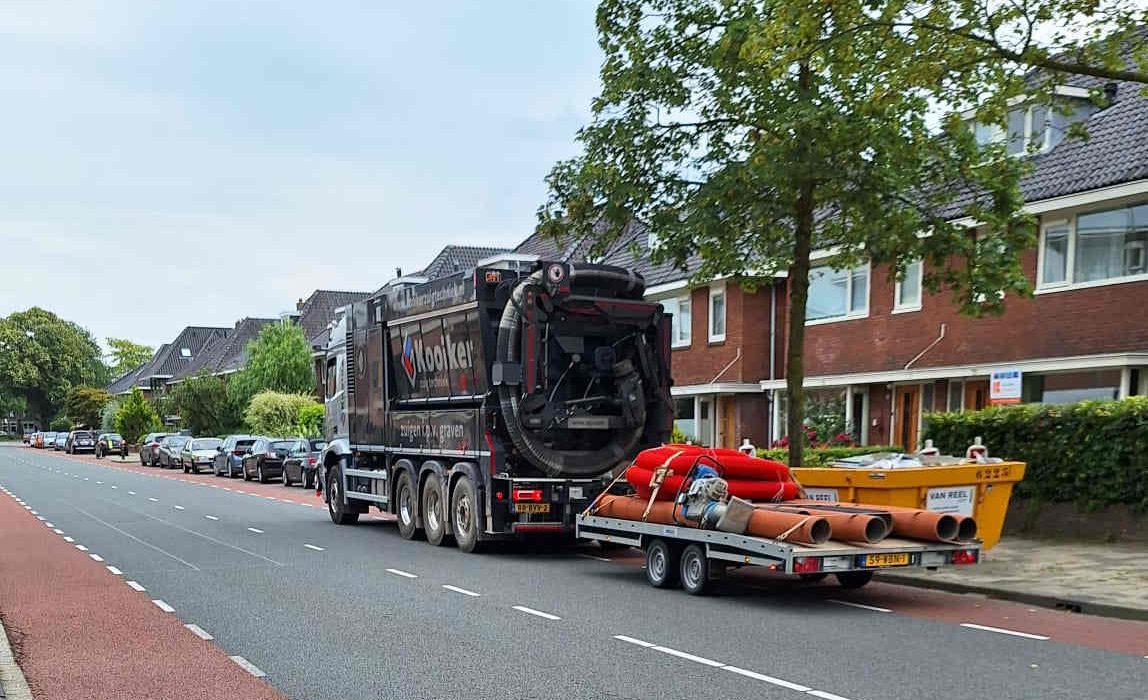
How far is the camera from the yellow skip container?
13.1 m

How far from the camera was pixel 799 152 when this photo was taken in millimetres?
14125

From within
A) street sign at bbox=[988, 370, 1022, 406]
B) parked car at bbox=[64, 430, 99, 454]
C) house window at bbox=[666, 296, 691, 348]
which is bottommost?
parked car at bbox=[64, 430, 99, 454]

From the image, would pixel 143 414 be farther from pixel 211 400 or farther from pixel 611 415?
pixel 611 415

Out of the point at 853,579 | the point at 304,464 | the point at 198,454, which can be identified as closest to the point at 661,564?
the point at 853,579

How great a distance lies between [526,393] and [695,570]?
3.95 metres

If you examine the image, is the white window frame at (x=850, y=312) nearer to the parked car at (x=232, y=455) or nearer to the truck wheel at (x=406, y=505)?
the truck wheel at (x=406, y=505)

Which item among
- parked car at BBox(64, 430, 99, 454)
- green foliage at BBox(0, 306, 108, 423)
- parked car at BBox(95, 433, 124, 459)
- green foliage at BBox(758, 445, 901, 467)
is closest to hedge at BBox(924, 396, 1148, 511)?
green foliage at BBox(758, 445, 901, 467)

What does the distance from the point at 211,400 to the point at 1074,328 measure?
51.7 m

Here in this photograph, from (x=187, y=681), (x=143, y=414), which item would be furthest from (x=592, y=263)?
(x=143, y=414)

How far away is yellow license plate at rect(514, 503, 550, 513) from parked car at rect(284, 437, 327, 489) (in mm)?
19710

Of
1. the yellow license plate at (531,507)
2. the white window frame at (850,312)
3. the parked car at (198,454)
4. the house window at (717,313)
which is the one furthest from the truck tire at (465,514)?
the parked car at (198,454)

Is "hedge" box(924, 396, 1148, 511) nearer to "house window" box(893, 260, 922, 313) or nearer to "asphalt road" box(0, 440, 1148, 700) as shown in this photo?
"asphalt road" box(0, 440, 1148, 700)

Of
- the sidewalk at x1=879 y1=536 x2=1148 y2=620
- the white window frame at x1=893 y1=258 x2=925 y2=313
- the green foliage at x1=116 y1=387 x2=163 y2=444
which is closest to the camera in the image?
the sidewalk at x1=879 y1=536 x2=1148 y2=620

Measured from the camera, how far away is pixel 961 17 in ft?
41.3
